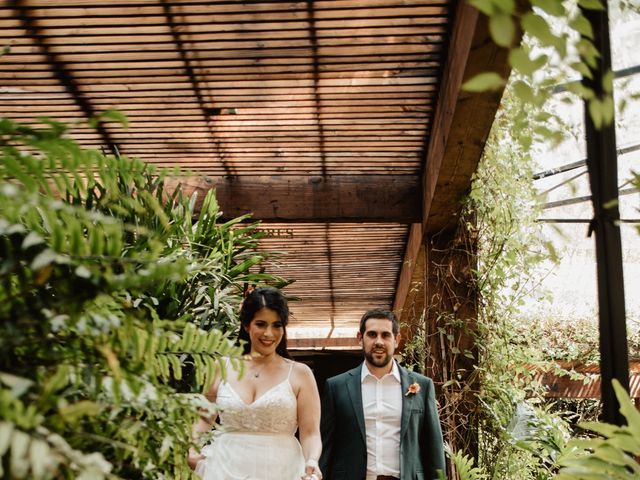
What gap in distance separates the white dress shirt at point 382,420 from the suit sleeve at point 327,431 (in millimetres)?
161

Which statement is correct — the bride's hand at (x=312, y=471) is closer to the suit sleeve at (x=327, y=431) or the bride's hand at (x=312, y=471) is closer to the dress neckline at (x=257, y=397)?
the dress neckline at (x=257, y=397)

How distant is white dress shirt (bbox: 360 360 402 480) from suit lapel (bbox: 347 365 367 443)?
30mm

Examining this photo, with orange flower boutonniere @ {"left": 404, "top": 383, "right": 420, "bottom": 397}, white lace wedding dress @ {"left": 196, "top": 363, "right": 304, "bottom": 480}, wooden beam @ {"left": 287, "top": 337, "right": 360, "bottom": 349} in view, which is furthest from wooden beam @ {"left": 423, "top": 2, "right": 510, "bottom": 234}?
wooden beam @ {"left": 287, "top": 337, "right": 360, "bottom": 349}

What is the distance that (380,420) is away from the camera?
3.90m

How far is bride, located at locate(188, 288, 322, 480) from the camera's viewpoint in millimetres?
3453

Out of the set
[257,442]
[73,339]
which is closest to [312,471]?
[257,442]

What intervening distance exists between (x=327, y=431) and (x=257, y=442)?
0.56 metres

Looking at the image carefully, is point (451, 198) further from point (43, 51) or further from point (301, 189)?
point (43, 51)

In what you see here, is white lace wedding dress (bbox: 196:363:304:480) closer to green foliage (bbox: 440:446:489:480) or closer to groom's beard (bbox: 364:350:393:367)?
groom's beard (bbox: 364:350:393:367)

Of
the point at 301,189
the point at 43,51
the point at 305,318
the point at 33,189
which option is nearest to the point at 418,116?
the point at 301,189

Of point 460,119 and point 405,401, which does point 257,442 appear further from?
point 460,119

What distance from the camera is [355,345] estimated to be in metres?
10.6

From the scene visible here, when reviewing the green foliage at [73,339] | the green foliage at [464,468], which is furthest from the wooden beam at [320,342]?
the green foliage at [73,339]

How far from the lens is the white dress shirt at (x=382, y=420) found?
3795 mm
